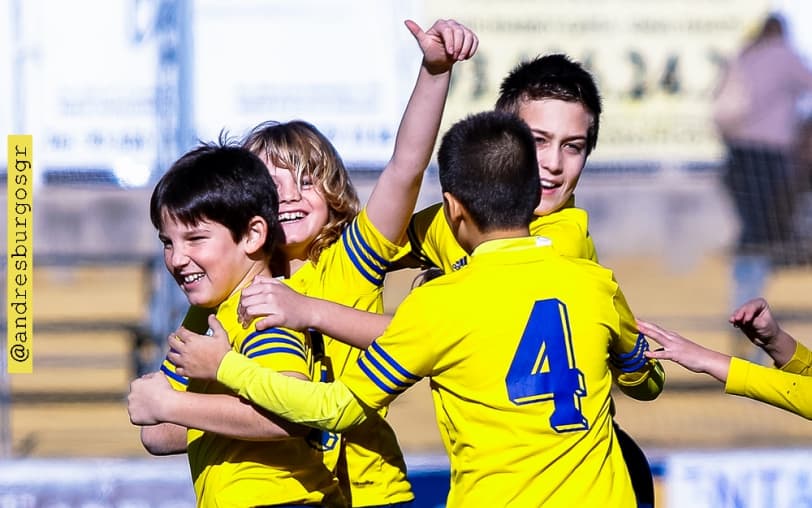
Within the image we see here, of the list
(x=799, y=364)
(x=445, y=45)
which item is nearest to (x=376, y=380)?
(x=445, y=45)

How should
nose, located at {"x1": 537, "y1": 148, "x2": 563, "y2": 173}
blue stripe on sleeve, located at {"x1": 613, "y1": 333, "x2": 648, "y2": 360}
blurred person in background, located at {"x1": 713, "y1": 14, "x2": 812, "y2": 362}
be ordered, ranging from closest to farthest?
1. blue stripe on sleeve, located at {"x1": 613, "y1": 333, "x2": 648, "y2": 360}
2. nose, located at {"x1": 537, "y1": 148, "x2": 563, "y2": 173}
3. blurred person in background, located at {"x1": 713, "y1": 14, "x2": 812, "y2": 362}

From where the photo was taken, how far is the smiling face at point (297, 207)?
7.91 ft

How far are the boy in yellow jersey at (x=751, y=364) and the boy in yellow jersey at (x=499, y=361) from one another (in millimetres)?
276

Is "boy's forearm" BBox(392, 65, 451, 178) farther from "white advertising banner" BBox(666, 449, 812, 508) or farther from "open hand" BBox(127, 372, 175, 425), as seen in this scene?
"white advertising banner" BBox(666, 449, 812, 508)

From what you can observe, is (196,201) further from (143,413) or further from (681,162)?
(681,162)

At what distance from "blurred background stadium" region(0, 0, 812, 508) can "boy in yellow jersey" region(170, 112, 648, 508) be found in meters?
2.15

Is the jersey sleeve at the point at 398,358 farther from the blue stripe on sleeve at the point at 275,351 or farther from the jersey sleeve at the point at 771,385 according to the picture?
the jersey sleeve at the point at 771,385

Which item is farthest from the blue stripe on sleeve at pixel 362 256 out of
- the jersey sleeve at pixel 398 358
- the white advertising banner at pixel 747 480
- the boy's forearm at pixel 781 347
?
the white advertising banner at pixel 747 480

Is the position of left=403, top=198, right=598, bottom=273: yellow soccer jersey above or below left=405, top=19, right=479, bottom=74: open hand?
below

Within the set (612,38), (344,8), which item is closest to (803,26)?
(612,38)

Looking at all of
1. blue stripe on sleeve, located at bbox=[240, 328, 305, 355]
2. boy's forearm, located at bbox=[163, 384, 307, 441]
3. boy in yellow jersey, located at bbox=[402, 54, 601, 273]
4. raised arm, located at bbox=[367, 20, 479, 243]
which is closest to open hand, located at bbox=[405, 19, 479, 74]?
raised arm, located at bbox=[367, 20, 479, 243]

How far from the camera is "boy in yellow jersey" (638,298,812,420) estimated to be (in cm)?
229

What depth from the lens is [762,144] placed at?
728cm

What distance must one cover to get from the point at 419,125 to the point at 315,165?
0.28 meters
